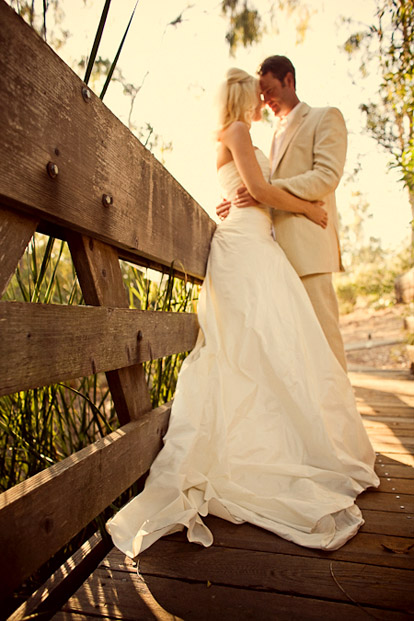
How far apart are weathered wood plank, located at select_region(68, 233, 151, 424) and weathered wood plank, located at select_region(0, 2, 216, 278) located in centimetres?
4

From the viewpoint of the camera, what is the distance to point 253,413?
54.1 inches

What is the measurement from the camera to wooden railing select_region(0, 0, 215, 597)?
0.60m

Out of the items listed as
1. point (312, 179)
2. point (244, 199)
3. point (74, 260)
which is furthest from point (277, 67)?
point (74, 260)

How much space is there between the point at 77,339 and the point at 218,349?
2.49ft

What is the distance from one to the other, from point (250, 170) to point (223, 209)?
0.30 metres

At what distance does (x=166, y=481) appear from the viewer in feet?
3.57

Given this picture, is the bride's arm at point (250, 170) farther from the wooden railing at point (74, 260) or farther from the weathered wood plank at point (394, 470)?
the weathered wood plank at point (394, 470)

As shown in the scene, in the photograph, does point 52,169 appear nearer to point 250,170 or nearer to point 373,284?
point 250,170

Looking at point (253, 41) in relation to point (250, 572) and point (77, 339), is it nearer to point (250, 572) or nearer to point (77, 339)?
point (77, 339)

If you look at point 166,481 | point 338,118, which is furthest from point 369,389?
point 166,481

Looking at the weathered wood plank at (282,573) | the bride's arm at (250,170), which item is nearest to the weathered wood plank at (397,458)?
the weathered wood plank at (282,573)

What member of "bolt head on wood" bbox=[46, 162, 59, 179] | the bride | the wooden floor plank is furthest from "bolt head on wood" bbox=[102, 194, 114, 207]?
the wooden floor plank

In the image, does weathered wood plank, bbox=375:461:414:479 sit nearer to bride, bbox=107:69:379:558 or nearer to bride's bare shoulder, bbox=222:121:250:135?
bride, bbox=107:69:379:558

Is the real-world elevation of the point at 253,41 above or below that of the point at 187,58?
above
